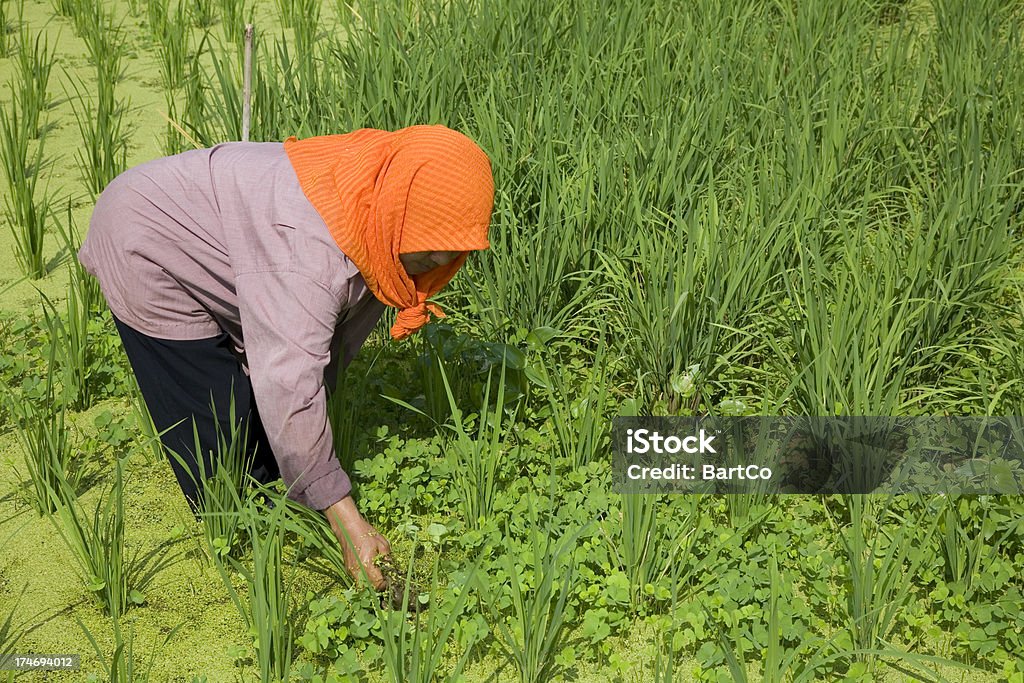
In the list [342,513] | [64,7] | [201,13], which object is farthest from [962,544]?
[64,7]

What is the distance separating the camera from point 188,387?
2191 mm

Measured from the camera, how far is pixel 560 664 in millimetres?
1992

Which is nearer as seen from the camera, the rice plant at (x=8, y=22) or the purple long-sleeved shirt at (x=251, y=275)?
the purple long-sleeved shirt at (x=251, y=275)

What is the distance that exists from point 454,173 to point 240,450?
0.82 metres

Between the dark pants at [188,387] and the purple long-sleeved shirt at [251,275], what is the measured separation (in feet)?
0.12

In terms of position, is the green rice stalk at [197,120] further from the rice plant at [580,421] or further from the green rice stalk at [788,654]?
the green rice stalk at [788,654]

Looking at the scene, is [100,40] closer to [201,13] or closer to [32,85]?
[32,85]

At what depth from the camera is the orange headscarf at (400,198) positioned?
6.02 ft

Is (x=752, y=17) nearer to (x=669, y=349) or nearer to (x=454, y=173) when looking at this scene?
(x=669, y=349)

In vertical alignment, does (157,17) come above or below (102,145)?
above

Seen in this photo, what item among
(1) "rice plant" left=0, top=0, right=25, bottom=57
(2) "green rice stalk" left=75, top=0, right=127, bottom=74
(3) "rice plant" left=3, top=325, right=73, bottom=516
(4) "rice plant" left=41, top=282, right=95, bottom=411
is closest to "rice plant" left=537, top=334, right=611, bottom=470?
(3) "rice plant" left=3, top=325, right=73, bottom=516

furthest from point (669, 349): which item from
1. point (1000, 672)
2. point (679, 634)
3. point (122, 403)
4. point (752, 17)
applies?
point (752, 17)

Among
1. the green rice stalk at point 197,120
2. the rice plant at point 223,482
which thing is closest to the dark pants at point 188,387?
the rice plant at point 223,482

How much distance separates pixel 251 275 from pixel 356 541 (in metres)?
0.55
